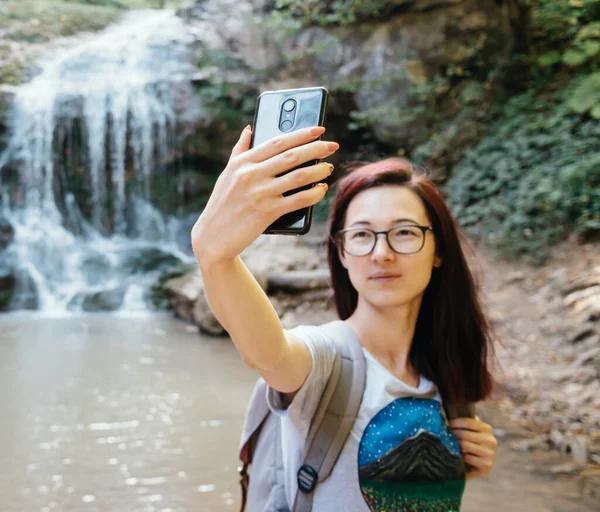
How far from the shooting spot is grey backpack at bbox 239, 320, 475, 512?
1164mm

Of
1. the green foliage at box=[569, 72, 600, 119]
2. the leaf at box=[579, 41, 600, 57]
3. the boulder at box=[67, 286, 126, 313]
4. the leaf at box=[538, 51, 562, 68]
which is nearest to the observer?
the green foliage at box=[569, 72, 600, 119]

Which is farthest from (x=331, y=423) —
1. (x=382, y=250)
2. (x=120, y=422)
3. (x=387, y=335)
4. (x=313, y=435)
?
(x=120, y=422)

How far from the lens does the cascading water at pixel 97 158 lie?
37.0 feet

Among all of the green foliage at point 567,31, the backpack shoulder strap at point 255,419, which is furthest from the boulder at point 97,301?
the backpack shoulder strap at point 255,419

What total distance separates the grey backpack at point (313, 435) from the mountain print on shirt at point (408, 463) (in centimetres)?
7

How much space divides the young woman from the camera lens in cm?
9

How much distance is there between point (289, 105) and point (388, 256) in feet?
1.79

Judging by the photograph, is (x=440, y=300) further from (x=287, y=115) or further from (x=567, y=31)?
(x=567, y=31)

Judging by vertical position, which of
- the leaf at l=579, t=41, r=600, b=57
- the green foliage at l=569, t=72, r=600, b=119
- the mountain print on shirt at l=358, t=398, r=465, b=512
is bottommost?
the mountain print on shirt at l=358, t=398, r=465, b=512

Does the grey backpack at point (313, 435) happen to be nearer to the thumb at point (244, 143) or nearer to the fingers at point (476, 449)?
the fingers at point (476, 449)

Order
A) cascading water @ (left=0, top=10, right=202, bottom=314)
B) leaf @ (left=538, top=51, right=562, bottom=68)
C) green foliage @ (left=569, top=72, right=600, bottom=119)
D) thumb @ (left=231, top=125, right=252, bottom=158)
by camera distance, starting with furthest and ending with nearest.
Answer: cascading water @ (left=0, top=10, right=202, bottom=314)
leaf @ (left=538, top=51, right=562, bottom=68)
green foliage @ (left=569, top=72, right=600, bottom=119)
thumb @ (left=231, top=125, right=252, bottom=158)

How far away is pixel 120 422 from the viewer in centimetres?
426

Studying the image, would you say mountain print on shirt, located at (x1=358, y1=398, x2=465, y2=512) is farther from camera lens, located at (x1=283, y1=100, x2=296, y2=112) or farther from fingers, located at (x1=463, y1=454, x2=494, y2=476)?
camera lens, located at (x1=283, y1=100, x2=296, y2=112)

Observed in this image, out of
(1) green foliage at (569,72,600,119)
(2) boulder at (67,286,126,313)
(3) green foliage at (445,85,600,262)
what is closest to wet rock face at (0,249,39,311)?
(2) boulder at (67,286,126,313)
